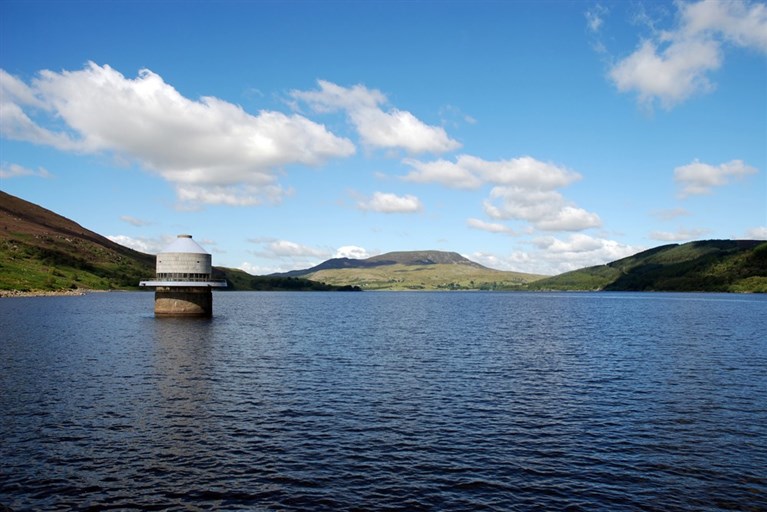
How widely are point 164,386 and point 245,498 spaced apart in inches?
1156

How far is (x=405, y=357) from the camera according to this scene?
72.9 metres

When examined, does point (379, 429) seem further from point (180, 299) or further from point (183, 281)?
point (180, 299)

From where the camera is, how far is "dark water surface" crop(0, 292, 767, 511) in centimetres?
2725

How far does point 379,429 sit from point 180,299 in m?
99.6

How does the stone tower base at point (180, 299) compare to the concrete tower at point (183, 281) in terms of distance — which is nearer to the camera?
the concrete tower at point (183, 281)

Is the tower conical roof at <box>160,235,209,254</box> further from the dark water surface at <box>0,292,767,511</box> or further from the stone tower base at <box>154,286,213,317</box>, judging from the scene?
the dark water surface at <box>0,292,767,511</box>

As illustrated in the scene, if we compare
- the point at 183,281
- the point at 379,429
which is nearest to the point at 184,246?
the point at 183,281

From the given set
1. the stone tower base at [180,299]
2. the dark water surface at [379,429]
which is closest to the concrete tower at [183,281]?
the stone tower base at [180,299]

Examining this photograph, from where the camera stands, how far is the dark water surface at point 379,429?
89.4 ft

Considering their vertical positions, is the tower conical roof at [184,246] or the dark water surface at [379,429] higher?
the tower conical roof at [184,246]

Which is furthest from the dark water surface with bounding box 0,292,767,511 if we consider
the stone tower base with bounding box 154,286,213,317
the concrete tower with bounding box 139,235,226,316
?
the stone tower base with bounding box 154,286,213,317

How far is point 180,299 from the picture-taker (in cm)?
12581

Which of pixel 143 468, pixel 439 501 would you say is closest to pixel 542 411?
pixel 439 501

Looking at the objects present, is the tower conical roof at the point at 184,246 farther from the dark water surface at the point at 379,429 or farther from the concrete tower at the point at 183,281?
the dark water surface at the point at 379,429
